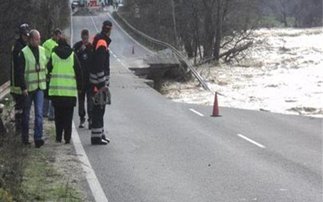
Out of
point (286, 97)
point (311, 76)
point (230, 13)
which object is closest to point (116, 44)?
point (230, 13)

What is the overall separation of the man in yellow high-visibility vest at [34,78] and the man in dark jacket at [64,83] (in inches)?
10.3

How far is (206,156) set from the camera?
10.2 meters

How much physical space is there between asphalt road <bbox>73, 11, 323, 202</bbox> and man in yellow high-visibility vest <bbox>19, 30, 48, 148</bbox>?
3.04 ft

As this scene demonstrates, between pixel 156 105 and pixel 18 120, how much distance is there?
27.5 feet

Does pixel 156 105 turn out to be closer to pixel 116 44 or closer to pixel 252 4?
pixel 252 4

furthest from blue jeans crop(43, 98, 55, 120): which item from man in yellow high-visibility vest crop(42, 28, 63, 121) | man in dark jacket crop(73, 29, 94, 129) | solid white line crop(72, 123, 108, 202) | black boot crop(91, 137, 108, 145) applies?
black boot crop(91, 137, 108, 145)

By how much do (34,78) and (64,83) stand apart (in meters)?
0.57

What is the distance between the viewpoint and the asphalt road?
778cm

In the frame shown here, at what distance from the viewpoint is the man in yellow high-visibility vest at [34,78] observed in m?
10.1

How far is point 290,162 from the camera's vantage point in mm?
9891

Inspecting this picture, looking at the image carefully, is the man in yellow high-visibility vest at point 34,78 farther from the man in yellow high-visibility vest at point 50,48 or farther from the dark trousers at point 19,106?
the man in yellow high-visibility vest at point 50,48

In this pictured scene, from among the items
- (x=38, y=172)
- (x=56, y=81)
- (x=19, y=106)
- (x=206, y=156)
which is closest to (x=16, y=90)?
(x=19, y=106)

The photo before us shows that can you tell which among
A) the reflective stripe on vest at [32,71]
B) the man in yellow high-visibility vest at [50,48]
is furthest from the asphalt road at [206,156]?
the reflective stripe on vest at [32,71]

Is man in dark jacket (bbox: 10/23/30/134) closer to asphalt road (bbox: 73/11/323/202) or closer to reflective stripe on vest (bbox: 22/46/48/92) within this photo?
reflective stripe on vest (bbox: 22/46/48/92)
